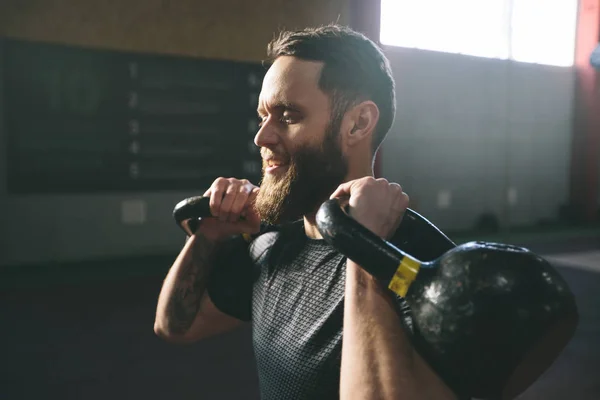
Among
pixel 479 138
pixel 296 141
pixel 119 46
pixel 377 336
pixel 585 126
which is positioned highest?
pixel 119 46

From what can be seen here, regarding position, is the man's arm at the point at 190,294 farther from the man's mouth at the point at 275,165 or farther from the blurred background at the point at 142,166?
the blurred background at the point at 142,166

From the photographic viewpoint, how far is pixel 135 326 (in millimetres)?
3387

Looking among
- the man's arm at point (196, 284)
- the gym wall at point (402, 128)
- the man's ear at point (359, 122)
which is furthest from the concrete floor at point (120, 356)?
the man's ear at point (359, 122)

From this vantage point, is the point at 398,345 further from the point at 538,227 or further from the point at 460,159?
the point at 538,227

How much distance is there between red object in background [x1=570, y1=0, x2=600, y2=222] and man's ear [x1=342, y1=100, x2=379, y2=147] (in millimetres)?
8213

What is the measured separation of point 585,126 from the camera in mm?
8203

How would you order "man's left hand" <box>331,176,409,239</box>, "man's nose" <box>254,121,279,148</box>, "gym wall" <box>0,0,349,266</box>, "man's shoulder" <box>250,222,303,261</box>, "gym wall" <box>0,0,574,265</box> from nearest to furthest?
1. "man's left hand" <box>331,176,409,239</box>
2. "man's nose" <box>254,121,279,148</box>
3. "man's shoulder" <box>250,222,303,261</box>
4. "gym wall" <box>0,0,349,266</box>
5. "gym wall" <box>0,0,574,265</box>

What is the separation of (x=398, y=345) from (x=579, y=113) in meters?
8.63

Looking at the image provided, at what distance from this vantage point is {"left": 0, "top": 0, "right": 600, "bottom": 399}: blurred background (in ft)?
9.45

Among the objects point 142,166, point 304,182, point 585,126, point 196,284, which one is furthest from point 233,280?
point 585,126

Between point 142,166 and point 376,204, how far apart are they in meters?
4.81

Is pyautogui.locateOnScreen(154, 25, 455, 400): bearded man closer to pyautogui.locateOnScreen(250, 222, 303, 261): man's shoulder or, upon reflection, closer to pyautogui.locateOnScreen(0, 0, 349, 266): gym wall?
pyautogui.locateOnScreen(250, 222, 303, 261): man's shoulder

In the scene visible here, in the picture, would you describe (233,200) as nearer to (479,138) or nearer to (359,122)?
(359,122)

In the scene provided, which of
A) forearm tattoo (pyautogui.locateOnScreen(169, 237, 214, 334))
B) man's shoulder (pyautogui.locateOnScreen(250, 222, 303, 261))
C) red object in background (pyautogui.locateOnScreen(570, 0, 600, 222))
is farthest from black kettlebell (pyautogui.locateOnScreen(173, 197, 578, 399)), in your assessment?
red object in background (pyautogui.locateOnScreen(570, 0, 600, 222))
